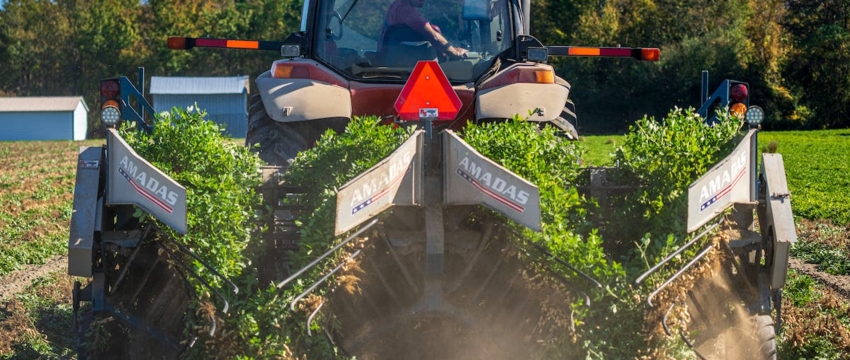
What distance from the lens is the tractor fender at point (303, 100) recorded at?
6.72 m

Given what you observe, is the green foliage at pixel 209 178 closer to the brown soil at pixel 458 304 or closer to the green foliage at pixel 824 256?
the brown soil at pixel 458 304

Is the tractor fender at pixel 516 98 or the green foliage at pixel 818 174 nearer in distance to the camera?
the tractor fender at pixel 516 98

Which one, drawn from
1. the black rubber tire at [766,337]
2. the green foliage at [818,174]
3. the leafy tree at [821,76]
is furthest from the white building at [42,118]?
the black rubber tire at [766,337]

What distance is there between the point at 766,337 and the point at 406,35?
3.25m

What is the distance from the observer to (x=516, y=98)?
676cm

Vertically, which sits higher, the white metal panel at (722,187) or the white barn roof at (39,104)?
the white metal panel at (722,187)

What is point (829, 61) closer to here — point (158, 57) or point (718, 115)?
point (158, 57)

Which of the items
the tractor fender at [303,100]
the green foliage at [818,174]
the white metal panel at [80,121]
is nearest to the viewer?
the tractor fender at [303,100]

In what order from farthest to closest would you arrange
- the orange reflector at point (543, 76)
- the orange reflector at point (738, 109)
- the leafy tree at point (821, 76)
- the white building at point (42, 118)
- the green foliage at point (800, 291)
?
the white building at point (42, 118)
the leafy tree at point (821, 76)
the green foliage at point (800, 291)
the orange reflector at point (543, 76)
the orange reflector at point (738, 109)

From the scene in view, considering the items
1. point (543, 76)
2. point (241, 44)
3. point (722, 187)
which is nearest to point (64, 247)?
point (241, 44)

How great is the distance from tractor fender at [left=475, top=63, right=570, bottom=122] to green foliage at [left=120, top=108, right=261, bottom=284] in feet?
5.00

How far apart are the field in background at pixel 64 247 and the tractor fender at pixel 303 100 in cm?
165

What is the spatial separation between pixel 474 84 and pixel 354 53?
37.0 inches

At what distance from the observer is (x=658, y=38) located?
51.1 metres
